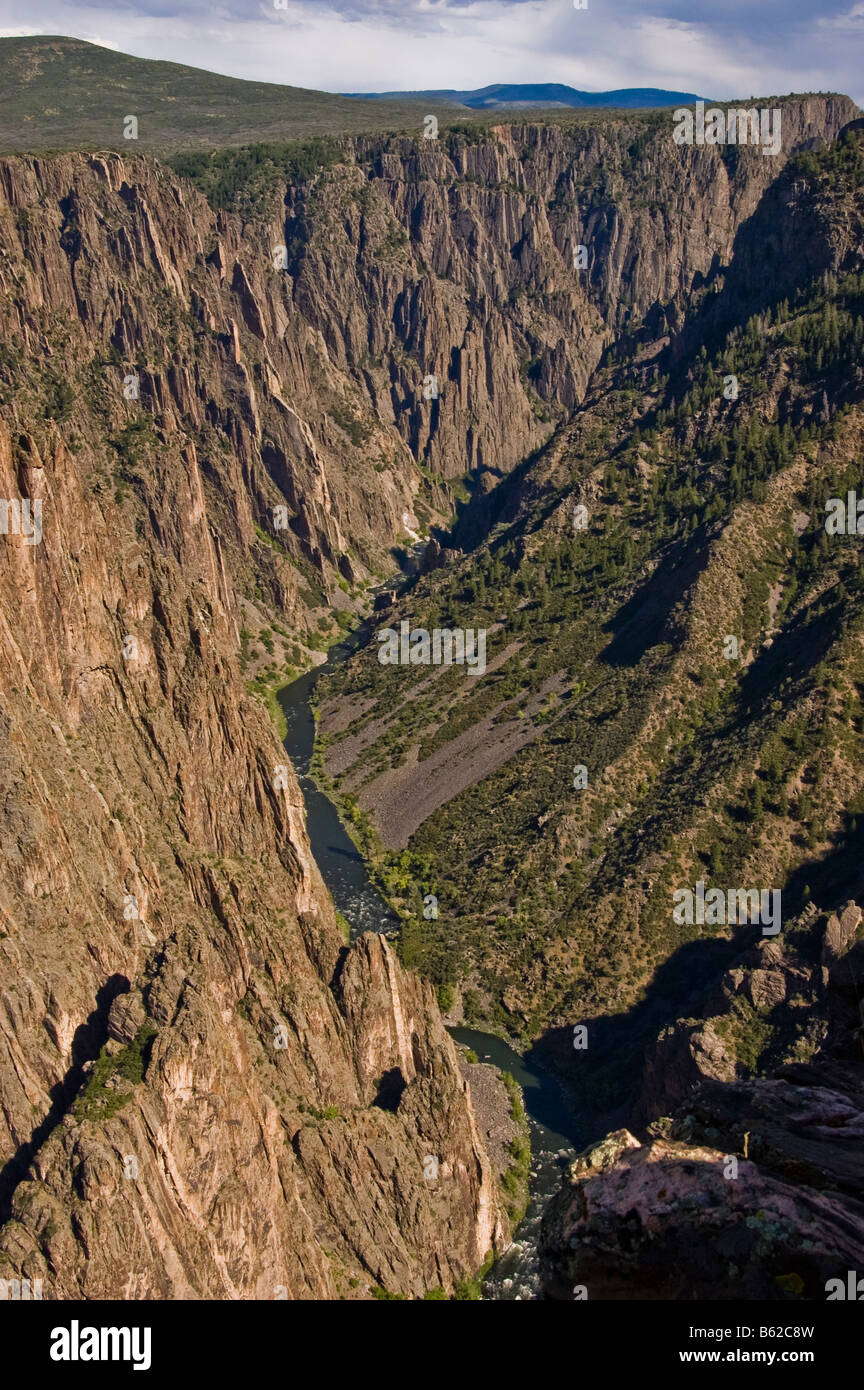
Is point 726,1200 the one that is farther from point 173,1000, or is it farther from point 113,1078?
point 173,1000

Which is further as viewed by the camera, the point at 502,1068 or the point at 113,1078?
the point at 502,1068

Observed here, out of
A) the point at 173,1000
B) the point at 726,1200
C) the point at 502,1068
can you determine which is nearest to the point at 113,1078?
the point at 173,1000

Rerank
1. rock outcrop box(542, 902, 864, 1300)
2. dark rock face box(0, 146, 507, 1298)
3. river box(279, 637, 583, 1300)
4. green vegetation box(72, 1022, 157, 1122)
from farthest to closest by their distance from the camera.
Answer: river box(279, 637, 583, 1300) → dark rock face box(0, 146, 507, 1298) → green vegetation box(72, 1022, 157, 1122) → rock outcrop box(542, 902, 864, 1300)

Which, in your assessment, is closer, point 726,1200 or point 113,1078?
point 726,1200

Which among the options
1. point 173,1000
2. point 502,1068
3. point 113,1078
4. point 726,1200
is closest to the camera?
point 726,1200

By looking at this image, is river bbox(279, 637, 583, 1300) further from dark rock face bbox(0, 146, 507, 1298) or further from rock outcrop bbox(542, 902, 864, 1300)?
rock outcrop bbox(542, 902, 864, 1300)

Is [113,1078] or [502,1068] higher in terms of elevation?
[113,1078]

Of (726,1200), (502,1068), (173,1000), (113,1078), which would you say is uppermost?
(726,1200)

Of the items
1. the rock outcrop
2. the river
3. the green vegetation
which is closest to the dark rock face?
the green vegetation

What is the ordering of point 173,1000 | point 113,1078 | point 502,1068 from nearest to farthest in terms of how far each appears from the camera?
point 113,1078
point 173,1000
point 502,1068

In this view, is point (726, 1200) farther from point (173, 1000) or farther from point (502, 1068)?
point (502, 1068)
